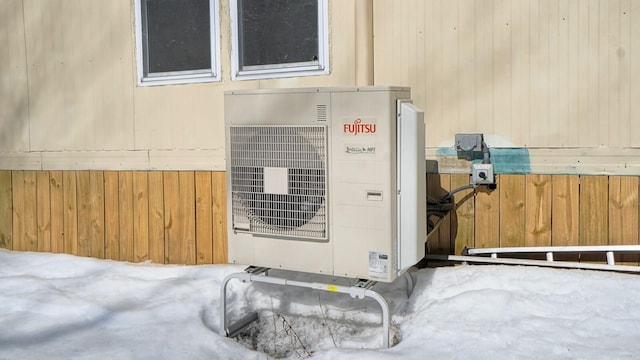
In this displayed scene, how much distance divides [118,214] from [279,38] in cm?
190

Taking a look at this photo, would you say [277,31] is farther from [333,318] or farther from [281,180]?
Result: [333,318]

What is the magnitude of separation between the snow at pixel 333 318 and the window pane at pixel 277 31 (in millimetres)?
1505

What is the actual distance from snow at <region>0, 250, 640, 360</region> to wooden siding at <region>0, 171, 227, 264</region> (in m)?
0.39

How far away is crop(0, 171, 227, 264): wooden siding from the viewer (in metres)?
4.87

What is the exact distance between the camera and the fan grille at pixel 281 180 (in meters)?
3.57

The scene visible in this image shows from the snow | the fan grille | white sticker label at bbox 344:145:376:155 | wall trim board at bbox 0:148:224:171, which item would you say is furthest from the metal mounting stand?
wall trim board at bbox 0:148:224:171

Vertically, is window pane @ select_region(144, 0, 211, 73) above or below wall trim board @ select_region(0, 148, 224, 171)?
A: above

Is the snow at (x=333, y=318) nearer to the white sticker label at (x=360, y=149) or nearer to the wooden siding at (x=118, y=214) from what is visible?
the wooden siding at (x=118, y=214)

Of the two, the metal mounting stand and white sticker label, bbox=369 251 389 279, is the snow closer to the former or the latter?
the metal mounting stand

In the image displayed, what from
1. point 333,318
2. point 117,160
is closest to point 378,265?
point 333,318

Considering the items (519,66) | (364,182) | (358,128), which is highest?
(519,66)

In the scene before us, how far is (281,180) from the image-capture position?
3615 mm

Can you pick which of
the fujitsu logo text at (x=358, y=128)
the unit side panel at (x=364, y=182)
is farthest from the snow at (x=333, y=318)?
the fujitsu logo text at (x=358, y=128)

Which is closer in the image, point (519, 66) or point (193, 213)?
point (519, 66)
